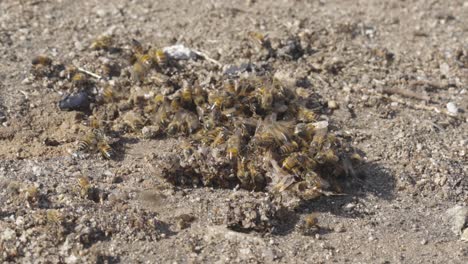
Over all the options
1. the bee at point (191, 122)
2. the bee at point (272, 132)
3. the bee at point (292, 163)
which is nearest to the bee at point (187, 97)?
the bee at point (191, 122)

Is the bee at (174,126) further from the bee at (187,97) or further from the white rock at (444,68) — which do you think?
the white rock at (444,68)

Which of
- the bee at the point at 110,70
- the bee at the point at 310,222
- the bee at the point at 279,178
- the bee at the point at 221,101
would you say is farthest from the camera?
the bee at the point at 110,70

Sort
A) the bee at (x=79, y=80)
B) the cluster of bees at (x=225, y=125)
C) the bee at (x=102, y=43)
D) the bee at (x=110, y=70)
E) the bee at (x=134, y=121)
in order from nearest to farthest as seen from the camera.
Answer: the cluster of bees at (x=225, y=125), the bee at (x=134, y=121), the bee at (x=79, y=80), the bee at (x=110, y=70), the bee at (x=102, y=43)

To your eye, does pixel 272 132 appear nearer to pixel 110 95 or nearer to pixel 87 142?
pixel 87 142

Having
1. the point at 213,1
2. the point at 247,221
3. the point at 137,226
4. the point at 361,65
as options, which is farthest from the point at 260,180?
the point at 213,1

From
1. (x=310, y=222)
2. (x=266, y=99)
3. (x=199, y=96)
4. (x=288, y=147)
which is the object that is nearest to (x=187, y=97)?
(x=199, y=96)

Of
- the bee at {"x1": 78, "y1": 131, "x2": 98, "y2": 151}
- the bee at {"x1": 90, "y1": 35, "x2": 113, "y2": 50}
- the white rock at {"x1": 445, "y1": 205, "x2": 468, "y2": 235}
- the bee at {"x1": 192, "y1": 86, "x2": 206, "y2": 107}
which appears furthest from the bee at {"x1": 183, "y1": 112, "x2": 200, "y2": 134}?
the white rock at {"x1": 445, "y1": 205, "x2": 468, "y2": 235}

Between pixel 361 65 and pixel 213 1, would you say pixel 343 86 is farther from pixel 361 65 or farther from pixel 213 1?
pixel 213 1
